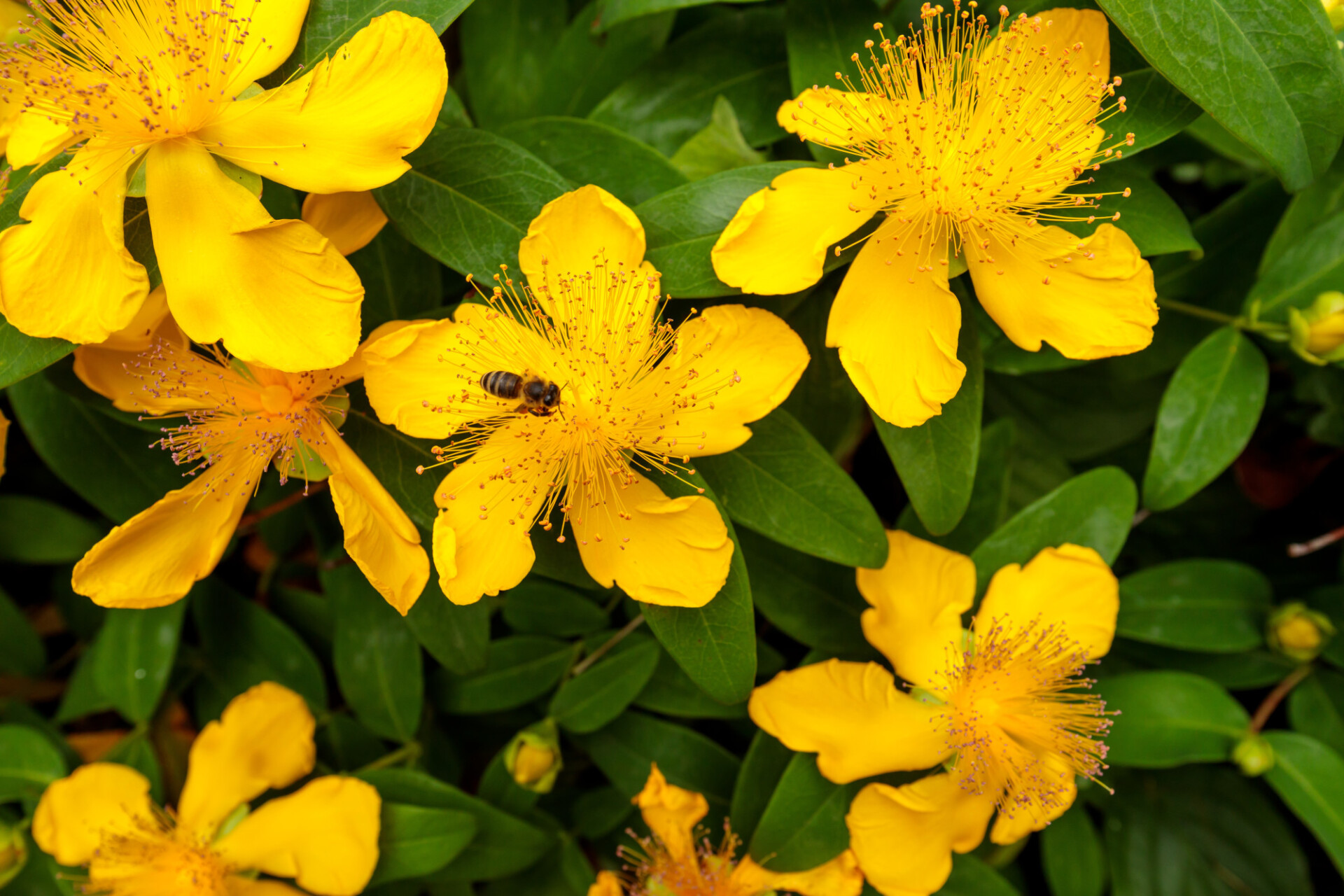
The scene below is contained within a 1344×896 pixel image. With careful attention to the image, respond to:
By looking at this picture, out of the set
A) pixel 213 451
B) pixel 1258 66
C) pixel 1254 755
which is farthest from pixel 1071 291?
pixel 213 451

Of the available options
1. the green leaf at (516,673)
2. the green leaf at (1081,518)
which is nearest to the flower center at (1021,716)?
the green leaf at (1081,518)

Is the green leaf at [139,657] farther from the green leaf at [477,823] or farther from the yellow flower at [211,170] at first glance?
the yellow flower at [211,170]

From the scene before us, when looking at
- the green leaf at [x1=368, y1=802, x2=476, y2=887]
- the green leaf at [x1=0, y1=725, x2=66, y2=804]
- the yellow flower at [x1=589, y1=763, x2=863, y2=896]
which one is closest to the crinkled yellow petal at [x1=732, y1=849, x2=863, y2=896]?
the yellow flower at [x1=589, y1=763, x2=863, y2=896]

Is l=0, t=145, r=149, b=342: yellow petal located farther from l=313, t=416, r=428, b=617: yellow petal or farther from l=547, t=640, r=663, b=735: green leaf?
l=547, t=640, r=663, b=735: green leaf

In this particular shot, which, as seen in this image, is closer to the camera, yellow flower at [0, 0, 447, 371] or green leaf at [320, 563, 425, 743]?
yellow flower at [0, 0, 447, 371]

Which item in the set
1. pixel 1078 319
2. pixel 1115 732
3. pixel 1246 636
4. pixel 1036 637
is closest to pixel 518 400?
pixel 1078 319

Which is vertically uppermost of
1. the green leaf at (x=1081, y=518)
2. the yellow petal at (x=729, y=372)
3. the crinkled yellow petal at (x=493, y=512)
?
the yellow petal at (x=729, y=372)

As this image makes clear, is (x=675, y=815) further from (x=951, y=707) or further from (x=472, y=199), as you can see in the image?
(x=472, y=199)
